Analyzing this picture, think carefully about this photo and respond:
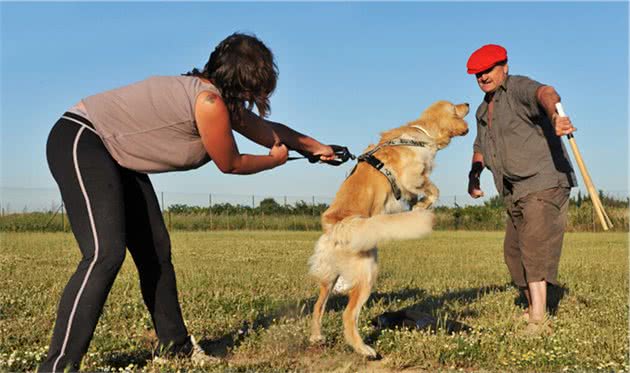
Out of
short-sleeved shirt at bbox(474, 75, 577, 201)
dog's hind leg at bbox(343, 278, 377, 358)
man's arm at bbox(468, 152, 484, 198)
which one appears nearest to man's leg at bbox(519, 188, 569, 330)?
short-sleeved shirt at bbox(474, 75, 577, 201)

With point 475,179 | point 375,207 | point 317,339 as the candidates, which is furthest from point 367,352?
point 475,179

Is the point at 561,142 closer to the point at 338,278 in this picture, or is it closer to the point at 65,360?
the point at 338,278

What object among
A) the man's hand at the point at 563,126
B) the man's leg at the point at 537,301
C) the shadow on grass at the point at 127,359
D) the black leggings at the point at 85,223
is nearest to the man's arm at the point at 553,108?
the man's hand at the point at 563,126

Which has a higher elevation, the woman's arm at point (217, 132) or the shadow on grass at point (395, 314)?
the woman's arm at point (217, 132)

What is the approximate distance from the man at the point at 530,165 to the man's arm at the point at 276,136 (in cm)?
177

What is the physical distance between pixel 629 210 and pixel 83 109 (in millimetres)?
31574

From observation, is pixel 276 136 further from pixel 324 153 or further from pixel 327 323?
pixel 327 323

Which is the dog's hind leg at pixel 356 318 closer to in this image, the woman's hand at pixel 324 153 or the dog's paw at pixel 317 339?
the dog's paw at pixel 317 339

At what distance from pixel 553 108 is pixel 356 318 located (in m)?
2.39

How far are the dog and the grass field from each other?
42 cm

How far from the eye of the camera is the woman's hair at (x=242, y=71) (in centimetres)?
409

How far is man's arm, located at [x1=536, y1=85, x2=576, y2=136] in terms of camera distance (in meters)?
5.10

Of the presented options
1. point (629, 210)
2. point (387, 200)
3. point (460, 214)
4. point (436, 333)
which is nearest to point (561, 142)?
point (387, 200)

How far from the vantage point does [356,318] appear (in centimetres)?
521
